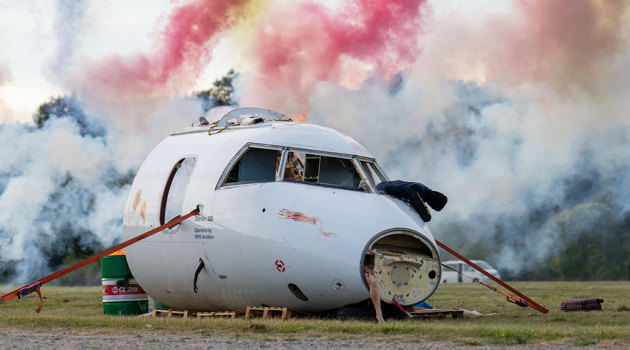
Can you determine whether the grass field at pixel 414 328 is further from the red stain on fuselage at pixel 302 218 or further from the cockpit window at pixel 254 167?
the cockpit window at pixel 254 167

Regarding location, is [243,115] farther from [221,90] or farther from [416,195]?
[221,90]

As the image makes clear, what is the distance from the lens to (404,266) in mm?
20625

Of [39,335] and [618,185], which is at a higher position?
[618,185]

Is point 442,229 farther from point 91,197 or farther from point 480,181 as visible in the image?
point 91,197

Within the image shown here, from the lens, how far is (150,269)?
80.1ft

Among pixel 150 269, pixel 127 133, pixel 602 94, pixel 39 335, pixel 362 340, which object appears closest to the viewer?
pixel 362 340

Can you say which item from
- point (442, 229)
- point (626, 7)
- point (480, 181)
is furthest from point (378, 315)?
point (442, 229)

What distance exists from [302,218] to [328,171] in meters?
2.95

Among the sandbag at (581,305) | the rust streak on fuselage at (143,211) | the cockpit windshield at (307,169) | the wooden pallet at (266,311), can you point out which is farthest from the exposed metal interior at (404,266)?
the rust streak on fuselage at (143,211)

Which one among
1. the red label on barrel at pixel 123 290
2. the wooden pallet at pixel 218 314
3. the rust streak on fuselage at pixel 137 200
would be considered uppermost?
the rust streak on fuselage at pixel 137 200

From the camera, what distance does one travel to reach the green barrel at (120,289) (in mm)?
26250

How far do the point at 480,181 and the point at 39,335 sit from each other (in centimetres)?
3622

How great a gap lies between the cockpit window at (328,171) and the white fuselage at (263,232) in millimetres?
463

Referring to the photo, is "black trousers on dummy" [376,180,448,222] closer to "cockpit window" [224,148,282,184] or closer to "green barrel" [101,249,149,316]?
"cockpit window" [224,148,282,184]
